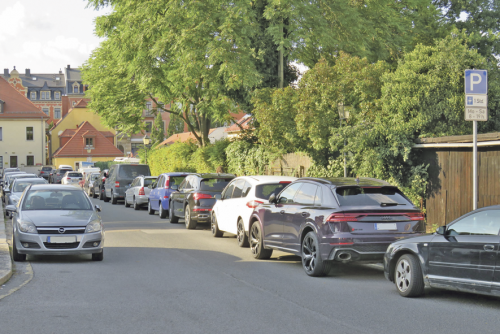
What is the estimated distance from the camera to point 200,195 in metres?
19.1

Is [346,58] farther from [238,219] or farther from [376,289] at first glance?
[376,289]

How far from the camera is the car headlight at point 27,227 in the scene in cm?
1199

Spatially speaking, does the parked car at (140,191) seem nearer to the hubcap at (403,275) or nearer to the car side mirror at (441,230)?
the hubcap at (403,275)

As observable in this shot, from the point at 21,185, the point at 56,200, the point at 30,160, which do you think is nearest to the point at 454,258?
the point at 56,200

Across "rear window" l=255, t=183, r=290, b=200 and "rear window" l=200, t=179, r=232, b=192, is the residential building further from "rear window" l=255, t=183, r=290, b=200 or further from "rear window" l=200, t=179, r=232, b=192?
"rear window" l=255, t=183, r=290, b=200

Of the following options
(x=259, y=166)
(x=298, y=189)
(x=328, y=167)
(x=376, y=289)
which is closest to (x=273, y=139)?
(x=328, y=167)

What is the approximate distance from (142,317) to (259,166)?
20.3m

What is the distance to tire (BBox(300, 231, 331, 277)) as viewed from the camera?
10523 millimetres

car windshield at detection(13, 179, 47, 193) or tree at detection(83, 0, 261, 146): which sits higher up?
tree at detection(83, 0, 261, 146)

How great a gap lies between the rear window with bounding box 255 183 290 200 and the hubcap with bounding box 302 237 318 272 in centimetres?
392

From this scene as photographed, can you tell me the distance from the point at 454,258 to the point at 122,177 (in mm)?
26604

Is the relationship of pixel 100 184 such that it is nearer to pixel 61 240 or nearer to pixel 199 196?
pixel 199 196

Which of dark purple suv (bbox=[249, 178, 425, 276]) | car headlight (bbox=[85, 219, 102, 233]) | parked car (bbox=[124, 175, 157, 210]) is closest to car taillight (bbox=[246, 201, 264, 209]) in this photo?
dark purple suv (bbox=[249, 178, 425, 276])

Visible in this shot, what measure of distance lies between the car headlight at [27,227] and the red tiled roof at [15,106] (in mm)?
81542
